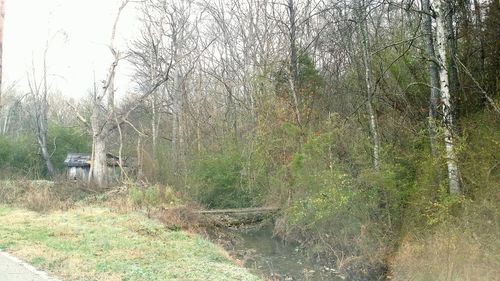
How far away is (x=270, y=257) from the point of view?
52.3 feet

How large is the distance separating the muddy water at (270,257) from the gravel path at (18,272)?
5.03 metres

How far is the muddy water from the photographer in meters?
13.5

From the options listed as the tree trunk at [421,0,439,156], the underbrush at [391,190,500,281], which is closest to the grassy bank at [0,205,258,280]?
the underbrush at [391,190,500,281]

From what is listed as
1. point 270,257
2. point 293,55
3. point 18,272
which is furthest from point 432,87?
point 293,55

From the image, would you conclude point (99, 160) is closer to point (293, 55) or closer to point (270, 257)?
point (293, 55)

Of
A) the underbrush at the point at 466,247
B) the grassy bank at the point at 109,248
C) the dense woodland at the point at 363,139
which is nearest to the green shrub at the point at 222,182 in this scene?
the dense woodland at the point at 363,139

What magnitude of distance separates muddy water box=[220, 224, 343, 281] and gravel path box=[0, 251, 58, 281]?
5.03 metres

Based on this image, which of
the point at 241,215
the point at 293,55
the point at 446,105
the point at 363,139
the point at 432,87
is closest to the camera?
the point at 446,105

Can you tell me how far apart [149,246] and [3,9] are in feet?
21.8

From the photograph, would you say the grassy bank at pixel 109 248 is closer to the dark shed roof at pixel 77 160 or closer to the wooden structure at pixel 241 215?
the wooden structure at pixel 241 215

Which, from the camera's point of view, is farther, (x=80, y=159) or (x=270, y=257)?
(x=80, y=159)

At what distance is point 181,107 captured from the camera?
33.2 metres

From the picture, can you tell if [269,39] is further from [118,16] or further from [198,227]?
[198,227]

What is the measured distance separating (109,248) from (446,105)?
318 inches
